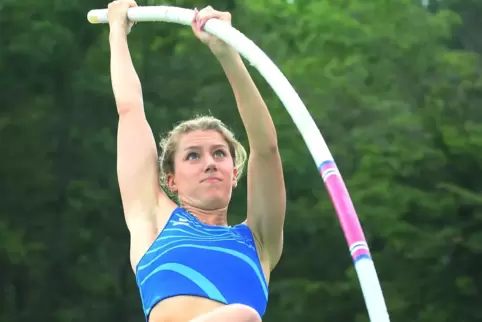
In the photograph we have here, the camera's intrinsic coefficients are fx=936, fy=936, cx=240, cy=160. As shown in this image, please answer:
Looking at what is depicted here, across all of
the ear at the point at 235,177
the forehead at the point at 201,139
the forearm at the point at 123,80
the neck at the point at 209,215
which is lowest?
the neck at the point at 209,215

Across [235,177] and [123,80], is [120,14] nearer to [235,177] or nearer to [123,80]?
[123,80]

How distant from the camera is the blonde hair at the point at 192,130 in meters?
3.07

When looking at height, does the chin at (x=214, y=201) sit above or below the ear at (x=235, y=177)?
below

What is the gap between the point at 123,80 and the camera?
3.20 metres

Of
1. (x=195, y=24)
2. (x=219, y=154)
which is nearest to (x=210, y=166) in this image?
(x=219, y=154)

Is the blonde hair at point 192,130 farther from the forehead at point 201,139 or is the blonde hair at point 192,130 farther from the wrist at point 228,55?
the wrist at point 228,55

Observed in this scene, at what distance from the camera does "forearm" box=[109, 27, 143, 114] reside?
3.17 metres

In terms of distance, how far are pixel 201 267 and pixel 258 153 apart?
407mm

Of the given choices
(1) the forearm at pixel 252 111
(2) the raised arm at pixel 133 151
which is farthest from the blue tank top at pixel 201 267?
(1) the forearm at pixel 252 111

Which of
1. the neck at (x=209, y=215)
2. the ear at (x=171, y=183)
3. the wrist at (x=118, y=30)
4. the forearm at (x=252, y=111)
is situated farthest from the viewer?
the wrist at (x=118, y=30)

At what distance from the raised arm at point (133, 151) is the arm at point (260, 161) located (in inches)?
13.3

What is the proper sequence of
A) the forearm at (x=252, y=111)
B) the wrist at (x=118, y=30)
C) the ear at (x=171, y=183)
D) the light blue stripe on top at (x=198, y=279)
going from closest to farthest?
the light blue stripe on top at (x=198, y=279) → the forearm at (x=252, y=111) → the ear at (x=171, y=183) → the wrist at (x=118, y=30)

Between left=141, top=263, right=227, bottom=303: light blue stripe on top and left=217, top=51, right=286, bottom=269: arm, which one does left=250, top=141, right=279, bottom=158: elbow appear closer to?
left=217, top=51, right=286, bottom=269: arm

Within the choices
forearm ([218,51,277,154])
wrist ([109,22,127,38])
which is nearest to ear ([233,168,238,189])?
forearm ([218,51,277,154])
